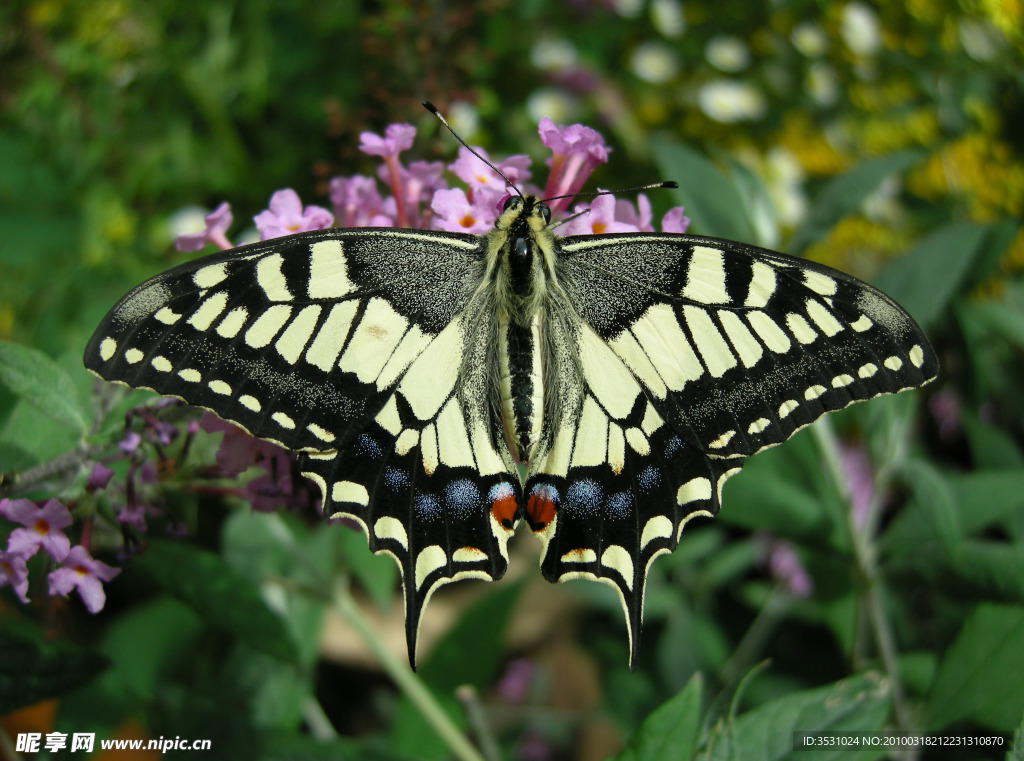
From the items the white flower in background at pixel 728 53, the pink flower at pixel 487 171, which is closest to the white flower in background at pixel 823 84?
the white flower in background at pixel 728 53

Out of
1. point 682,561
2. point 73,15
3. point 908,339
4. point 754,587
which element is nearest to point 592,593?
point 682,561

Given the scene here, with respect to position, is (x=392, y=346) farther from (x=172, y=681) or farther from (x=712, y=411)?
(x=172, y=681)

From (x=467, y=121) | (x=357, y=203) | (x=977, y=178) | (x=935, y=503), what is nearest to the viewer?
(x=357, y=203)

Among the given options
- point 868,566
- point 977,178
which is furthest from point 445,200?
point 977,178

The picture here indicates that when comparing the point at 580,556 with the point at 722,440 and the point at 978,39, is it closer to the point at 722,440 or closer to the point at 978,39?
the point at 722,440

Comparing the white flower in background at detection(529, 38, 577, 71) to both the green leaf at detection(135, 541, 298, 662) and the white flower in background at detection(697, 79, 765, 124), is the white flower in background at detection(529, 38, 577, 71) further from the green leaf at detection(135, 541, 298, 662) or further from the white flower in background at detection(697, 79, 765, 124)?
the green leaf at detection(135, 541, 298, 662)

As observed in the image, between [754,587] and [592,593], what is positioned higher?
[754,587]

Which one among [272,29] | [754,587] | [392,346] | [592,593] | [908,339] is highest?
[908,339]

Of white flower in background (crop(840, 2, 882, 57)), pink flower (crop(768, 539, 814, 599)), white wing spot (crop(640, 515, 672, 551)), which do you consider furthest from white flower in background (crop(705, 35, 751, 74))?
white wing spot (crop(640, 515, 672, 551))
